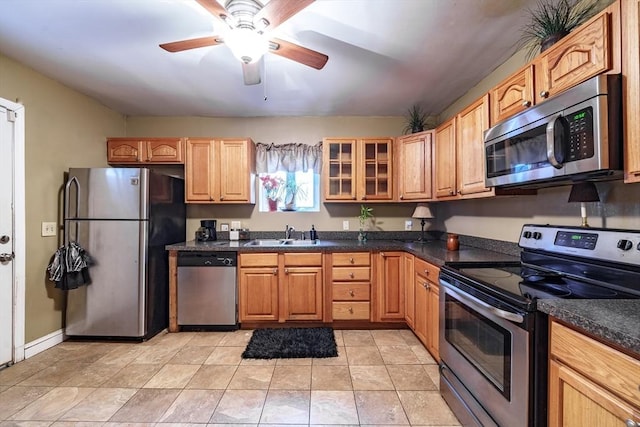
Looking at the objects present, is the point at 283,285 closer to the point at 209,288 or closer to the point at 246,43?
the point at 209,288

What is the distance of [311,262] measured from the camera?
291 centimetres

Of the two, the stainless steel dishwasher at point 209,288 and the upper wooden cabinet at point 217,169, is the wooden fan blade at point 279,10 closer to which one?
the upper wooden cabinet at point 217,169

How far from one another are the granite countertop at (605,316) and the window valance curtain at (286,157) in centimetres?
285

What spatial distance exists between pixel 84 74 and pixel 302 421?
337 cm

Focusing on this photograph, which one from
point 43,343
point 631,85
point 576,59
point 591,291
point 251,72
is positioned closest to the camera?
point 631,85

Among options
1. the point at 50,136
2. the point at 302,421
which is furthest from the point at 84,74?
the point at 302,421

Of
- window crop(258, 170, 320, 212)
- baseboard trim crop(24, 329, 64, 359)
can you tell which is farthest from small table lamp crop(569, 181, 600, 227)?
baseboard trim crop(24, 329, 64, 359)

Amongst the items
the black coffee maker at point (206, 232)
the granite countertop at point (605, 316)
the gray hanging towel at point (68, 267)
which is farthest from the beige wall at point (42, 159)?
the granite countertop at point (605, 316)

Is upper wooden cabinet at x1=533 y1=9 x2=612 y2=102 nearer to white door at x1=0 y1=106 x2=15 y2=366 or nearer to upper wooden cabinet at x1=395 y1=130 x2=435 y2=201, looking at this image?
upper wooden cabinet at x1=395 y1=130 x2=435 y2=201

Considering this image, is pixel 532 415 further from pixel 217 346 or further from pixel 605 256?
pixel 217 346

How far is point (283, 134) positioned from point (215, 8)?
2.18 meters

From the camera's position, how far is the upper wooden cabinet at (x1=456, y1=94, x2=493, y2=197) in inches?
79.9

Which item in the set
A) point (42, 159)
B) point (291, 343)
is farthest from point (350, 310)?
point (42, 159)

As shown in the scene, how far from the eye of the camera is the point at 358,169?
3291mm
